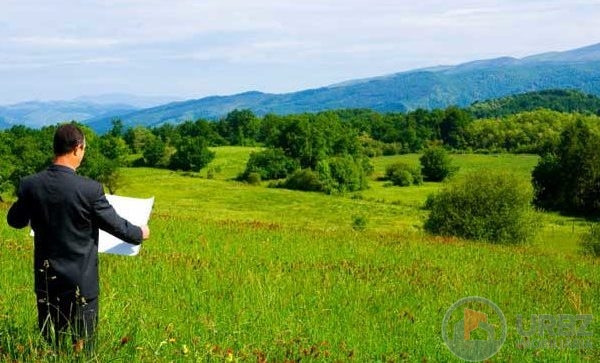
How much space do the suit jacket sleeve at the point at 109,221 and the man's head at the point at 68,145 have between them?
33 cm

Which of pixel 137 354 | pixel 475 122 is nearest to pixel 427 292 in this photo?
pixel 137 354

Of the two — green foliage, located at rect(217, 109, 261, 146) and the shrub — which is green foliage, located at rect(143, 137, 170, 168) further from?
green foliage, located at rect(217, 109, 261, 146)

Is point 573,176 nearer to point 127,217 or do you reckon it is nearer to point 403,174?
point 403,174

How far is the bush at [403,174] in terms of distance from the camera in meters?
118

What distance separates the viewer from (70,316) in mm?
5477

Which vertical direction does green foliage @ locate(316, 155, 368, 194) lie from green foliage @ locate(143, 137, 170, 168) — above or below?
below

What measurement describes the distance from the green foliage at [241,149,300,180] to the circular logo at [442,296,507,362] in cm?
11105

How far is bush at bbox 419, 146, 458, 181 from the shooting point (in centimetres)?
12619

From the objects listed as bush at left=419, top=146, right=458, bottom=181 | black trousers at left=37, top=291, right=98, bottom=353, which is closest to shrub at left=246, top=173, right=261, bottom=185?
bush at left=419, top=146, right=458, bottom=181

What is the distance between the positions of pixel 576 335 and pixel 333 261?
585cm

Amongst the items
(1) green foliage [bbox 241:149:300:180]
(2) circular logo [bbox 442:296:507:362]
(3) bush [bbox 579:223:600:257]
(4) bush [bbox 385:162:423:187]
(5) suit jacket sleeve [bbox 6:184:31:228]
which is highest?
(5) suit jacket sleeve [bbox 6:184:31:228]

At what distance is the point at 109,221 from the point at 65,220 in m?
0.36

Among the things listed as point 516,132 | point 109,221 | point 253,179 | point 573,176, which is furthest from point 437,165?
point 109,221

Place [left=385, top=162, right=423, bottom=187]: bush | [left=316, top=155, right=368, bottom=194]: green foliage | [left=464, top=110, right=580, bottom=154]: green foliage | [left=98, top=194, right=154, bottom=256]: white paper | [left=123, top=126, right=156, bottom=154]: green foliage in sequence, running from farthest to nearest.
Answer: [left=464, top=110, right=580, bottom=154]: green foliage → [left=123, top=126, right=156, bottom=154]: green foliage → [left=385, top=162, right=423, bottom=187]: bush → [left=316, top=155, right=368, bottom=194]: green foliage → [left=98, top=194, right=154, bottom=256]: white paper
